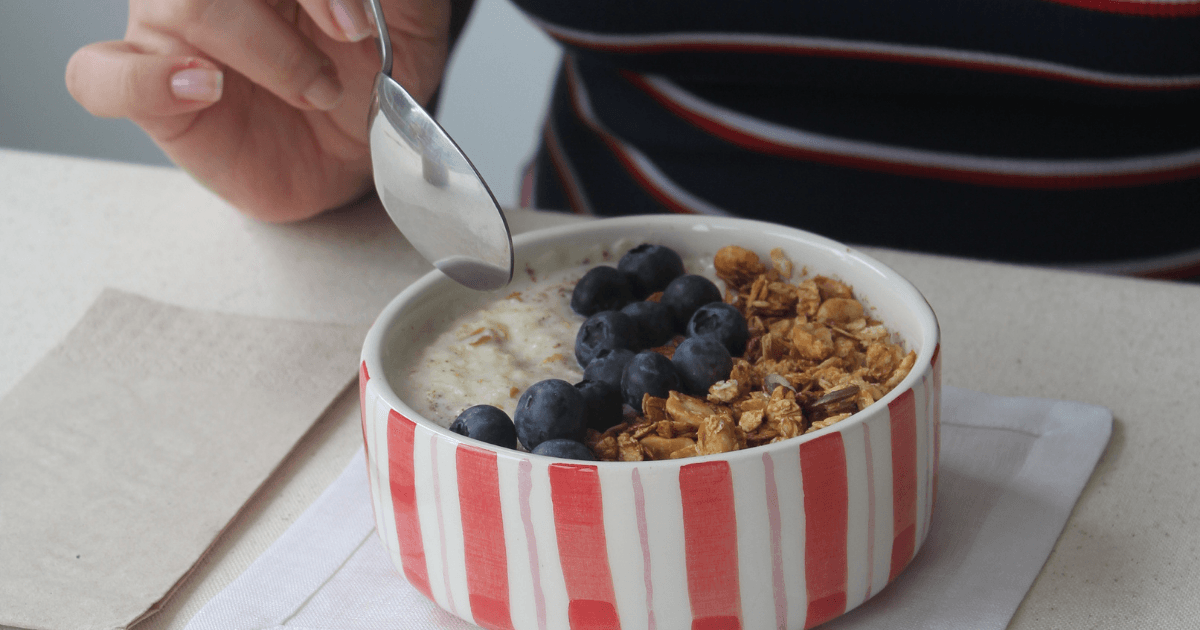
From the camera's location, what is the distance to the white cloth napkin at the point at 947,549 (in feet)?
1.50

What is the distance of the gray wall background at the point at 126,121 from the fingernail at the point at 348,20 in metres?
1.75

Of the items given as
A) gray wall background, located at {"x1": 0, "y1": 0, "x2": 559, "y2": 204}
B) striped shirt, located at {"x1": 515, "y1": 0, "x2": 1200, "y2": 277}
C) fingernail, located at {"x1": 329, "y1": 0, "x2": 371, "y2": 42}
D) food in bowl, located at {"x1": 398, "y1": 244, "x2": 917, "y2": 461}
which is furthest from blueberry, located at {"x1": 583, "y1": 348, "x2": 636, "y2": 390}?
gray wall background, located at {"x1": 0, "y1": 0, "x2": 559, "y2": 204}

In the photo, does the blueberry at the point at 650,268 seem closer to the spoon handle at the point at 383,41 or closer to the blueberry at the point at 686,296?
the blueberry at the point at 686,296

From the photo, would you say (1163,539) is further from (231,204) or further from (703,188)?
(231,204)

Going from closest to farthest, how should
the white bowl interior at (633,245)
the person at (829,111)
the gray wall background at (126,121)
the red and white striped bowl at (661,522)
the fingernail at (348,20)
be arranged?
the red and white striped bowl at (661,522), the white bowl interior at (633,245), the fingernail at (348,20), the person at (829,111), the gray wall background at (126,121)

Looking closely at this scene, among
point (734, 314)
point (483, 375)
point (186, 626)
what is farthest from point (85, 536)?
point (734, 314)

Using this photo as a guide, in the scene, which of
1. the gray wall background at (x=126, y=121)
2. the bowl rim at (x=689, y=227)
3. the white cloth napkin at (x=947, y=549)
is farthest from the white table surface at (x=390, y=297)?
the gray wall background at (x=126, y=121)

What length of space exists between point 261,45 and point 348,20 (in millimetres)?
72

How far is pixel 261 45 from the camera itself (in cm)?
65

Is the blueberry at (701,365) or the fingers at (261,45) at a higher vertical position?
the fingers at (261,45)

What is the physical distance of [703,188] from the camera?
3.20 ft

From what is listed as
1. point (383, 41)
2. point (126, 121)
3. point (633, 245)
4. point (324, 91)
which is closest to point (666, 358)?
point (633, 245)

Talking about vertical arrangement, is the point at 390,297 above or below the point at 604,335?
below

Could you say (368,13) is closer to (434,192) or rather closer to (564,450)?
(434,192)
